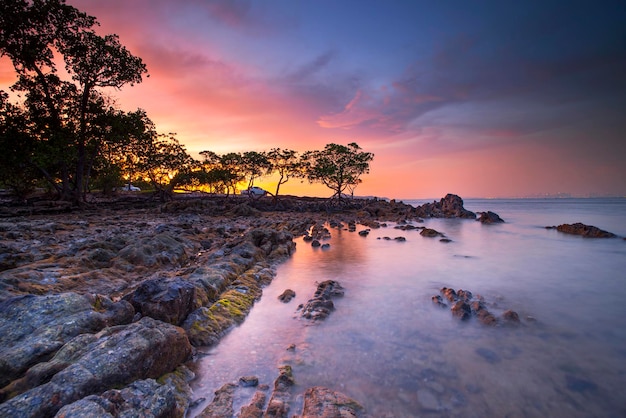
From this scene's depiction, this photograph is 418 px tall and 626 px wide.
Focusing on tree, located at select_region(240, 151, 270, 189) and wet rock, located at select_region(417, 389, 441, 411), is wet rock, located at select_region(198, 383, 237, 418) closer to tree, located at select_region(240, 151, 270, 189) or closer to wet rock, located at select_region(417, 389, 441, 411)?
wet rock, located at select_region(417, 389, 441, 411)

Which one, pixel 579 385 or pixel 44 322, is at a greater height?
pixel 44 322

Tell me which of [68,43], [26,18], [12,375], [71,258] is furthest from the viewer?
[68,43]

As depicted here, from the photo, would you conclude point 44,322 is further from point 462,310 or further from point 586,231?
point 586,231

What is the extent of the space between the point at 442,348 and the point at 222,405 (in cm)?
439

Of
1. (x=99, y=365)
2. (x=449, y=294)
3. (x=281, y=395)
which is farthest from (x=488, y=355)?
(x=99, y=365)

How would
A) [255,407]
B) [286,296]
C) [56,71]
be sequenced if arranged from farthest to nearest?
[56,71] → [286,296] → [255,407]

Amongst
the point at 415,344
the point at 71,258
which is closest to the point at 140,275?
the point at 71,258

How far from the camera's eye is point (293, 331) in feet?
20.8

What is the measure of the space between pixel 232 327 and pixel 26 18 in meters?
30.4

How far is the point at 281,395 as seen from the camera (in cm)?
414

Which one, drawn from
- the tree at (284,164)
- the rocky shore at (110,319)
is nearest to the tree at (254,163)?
the tree at (284,164)

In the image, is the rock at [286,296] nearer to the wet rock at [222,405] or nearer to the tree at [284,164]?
the wet rock at [222,405]

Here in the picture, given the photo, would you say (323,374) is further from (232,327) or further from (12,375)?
(12,375)

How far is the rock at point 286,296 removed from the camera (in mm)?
8328
